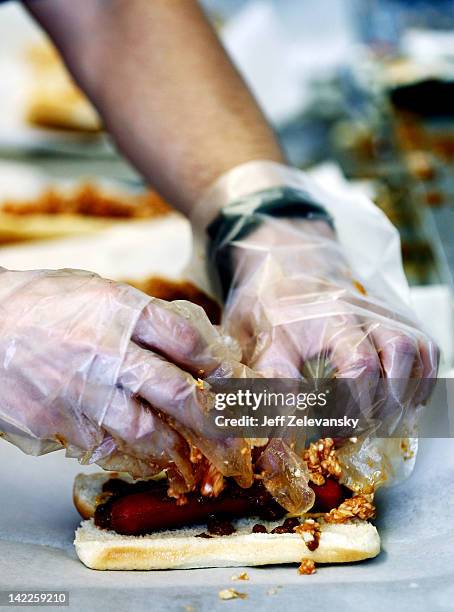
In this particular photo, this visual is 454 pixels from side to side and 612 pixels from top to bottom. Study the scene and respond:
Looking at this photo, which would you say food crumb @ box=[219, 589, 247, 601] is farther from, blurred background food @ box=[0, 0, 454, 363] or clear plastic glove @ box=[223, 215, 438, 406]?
blurred background food @ box=[0, 0, 454, 363]

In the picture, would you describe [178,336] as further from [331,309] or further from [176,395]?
[331,309]

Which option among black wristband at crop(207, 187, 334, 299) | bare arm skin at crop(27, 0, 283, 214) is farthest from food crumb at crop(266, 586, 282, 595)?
bare arm skin at crop(27, 0, 283, 214)

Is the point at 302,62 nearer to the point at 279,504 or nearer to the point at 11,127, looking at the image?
the point at 11,127

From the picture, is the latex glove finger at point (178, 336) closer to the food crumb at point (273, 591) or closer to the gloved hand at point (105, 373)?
the gloved hand at point (105, 373)

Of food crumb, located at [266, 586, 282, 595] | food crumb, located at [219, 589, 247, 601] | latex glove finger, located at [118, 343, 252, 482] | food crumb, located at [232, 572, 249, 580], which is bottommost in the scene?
food crumb, located at [232, 572, 249, 580]

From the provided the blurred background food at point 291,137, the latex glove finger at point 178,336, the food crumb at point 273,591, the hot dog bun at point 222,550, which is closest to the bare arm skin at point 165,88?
the blurred background food at point 291,137

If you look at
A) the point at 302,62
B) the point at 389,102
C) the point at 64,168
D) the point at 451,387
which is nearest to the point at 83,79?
the point at 64,168
